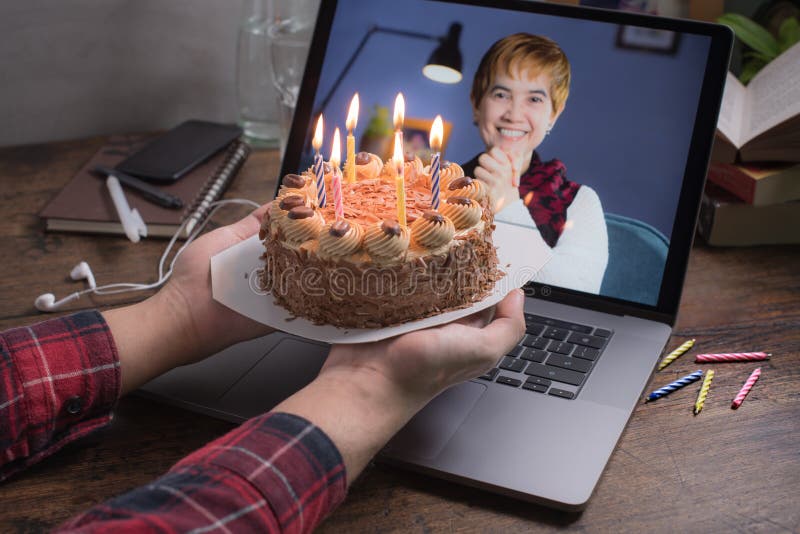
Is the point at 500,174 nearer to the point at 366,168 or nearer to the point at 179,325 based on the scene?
the point at 366,168

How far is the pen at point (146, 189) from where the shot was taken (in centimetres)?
152

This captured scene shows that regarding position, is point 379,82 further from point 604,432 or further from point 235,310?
point 604,432

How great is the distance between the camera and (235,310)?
1019 mm

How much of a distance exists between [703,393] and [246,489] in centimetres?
63

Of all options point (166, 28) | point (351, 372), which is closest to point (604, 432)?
point (351, 372)

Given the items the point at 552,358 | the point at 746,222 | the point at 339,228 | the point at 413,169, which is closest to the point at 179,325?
the point at 339,228

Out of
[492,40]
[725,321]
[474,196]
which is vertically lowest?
[725,321]

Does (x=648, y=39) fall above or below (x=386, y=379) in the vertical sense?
above

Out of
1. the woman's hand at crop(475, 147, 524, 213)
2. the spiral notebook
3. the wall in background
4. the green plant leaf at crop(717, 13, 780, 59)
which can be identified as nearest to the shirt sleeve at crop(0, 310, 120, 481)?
the spiral notebook

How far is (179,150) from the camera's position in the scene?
169cm

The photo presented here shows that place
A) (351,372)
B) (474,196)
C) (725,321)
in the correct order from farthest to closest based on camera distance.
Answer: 1. (725,321)
2. (474,196)
3. (351,372)

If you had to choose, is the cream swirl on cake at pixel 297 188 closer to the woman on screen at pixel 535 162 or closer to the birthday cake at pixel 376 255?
the birthday cake at pixel 376 255

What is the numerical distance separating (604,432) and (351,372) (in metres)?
0.31

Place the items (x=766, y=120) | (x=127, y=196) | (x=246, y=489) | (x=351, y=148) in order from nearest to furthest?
(x=246, y=489) → (x=351, y=148) → (x=766, y=120) → (x=127, y=196)
